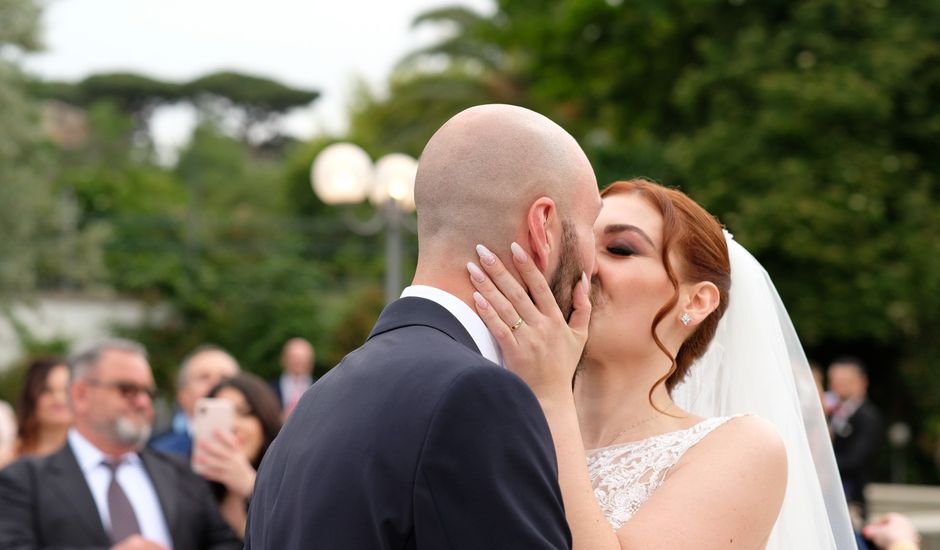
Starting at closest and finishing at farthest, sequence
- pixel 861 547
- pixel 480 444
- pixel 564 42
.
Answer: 1. pixel 480 444
2. pixel 861 547
3. pixel 564 42

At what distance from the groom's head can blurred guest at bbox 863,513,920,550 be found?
2.46 meters

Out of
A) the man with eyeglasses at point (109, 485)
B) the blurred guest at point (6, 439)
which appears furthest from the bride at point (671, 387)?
the blurred guest at point (6, 439)

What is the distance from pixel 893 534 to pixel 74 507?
3.47 meters

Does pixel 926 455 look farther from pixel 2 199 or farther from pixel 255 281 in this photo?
pixel 2 199

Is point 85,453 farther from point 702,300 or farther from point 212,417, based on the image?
point 702,300

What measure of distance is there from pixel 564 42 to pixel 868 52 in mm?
5837

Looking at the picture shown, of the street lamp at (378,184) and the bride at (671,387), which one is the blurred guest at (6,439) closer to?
the street lamp at (378,184)

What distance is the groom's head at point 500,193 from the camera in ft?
7.57

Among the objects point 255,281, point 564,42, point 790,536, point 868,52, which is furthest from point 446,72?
point 790,536

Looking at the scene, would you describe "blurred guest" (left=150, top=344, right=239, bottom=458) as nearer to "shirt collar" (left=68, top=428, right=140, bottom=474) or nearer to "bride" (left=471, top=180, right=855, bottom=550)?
"shirt collar" (left=68, top=428, right=140, bottom=474)

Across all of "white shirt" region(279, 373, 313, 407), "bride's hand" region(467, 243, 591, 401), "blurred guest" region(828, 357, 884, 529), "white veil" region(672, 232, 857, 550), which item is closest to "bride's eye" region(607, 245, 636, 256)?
"white veil" region(672, 232, 857, 550)

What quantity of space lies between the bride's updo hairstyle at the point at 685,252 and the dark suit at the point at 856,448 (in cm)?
799

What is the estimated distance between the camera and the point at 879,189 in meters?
18.3

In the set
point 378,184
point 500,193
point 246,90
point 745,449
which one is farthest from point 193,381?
point 246,90
